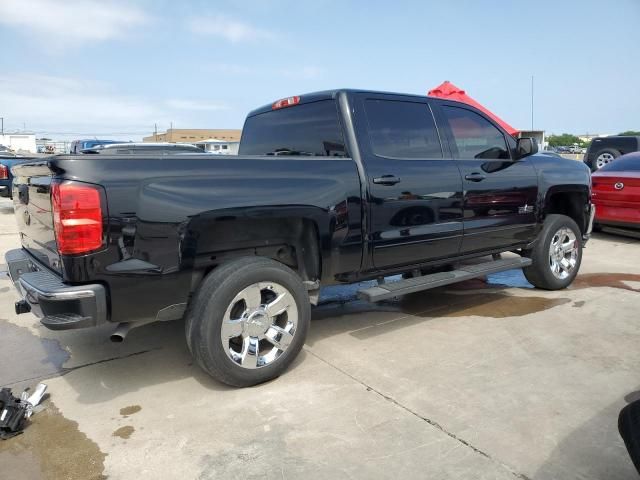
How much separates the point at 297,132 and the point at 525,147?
7.53 ft

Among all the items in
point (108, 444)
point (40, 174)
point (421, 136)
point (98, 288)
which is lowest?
point (108, 444)

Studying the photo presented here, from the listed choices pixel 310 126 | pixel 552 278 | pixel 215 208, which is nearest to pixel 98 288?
pixel 215 208

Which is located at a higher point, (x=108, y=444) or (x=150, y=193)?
(x=150, y=193)

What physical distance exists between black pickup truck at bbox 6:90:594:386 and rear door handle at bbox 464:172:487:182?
17mm

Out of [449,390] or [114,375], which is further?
[114,375]

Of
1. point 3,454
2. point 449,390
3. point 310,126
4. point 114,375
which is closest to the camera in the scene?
point 3,454

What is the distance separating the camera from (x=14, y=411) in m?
2.85

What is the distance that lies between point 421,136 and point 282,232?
5.16 ft

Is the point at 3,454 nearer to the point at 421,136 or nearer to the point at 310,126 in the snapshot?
the point at 310,126

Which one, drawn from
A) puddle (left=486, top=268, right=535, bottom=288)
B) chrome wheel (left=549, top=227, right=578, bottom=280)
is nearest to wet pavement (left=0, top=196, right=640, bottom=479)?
chrome wheel (left=549, top=227, right=578, bottom=280)

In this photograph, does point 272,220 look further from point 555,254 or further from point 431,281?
point 555,254

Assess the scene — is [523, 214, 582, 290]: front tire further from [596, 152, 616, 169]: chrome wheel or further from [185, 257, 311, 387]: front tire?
[596, 152, 616, 169]: chrome wheel

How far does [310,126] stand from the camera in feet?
13.7

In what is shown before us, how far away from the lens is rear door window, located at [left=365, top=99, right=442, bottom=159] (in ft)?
13.1
